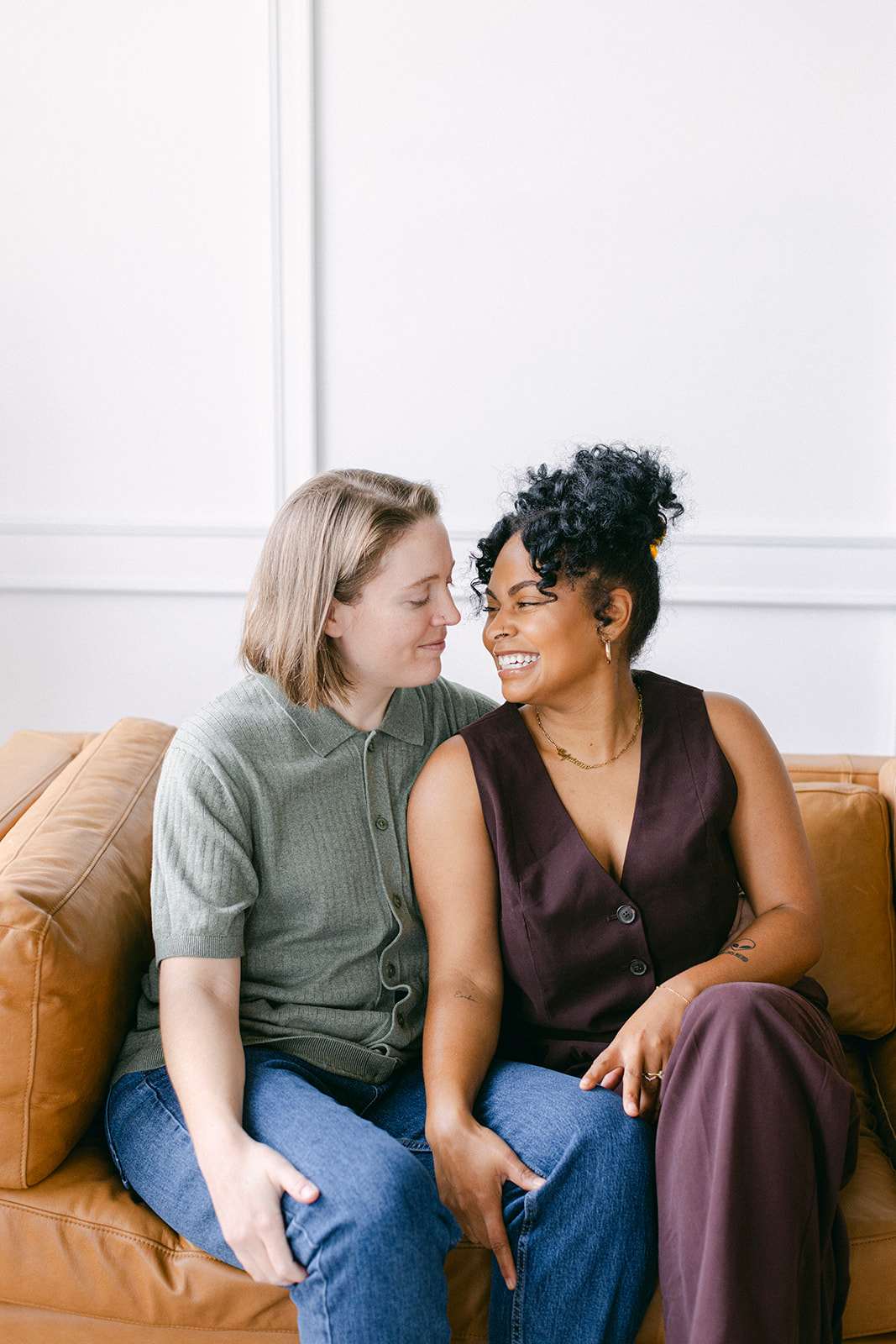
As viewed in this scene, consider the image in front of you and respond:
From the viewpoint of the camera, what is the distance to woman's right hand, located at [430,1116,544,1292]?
1.19 m

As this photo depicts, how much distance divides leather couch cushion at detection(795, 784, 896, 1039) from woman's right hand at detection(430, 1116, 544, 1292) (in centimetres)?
69

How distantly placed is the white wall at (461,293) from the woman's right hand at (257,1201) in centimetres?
150

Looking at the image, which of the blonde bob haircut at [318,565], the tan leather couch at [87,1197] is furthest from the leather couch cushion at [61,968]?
the blonde bob haircut at [318,565]

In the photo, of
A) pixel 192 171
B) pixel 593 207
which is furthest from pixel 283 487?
pixel 593 207

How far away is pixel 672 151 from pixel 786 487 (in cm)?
75

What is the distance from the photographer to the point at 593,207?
2312 mm

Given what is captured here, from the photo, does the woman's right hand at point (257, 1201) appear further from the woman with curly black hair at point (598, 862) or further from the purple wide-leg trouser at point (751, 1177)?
the purple wide-leg trouser at point (751, 1177)

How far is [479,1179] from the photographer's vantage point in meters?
1.20

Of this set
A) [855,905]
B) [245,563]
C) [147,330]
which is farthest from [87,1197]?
[147,330]

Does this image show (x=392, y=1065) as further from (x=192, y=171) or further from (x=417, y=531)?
(x=192, y=171)

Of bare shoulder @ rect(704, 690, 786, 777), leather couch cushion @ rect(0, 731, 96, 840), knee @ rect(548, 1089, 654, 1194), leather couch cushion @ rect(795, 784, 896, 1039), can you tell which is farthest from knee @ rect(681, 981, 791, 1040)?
leather couch cushion @ rect(0, 731, 96, 840)

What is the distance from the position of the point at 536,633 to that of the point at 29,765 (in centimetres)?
94

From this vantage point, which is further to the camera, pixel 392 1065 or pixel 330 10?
pixel 330 10

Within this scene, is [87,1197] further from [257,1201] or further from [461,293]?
[461,293]
